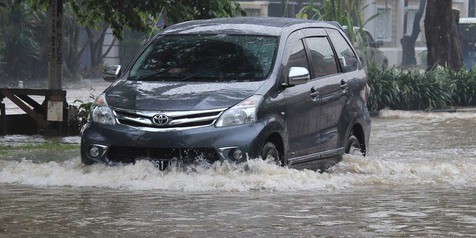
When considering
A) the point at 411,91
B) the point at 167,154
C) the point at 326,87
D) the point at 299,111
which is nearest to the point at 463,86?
the point at 411,91

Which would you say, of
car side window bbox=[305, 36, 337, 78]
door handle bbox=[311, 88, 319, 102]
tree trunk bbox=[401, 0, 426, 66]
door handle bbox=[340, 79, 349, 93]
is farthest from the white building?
door handle bbox=[311, 88, 319, 102]

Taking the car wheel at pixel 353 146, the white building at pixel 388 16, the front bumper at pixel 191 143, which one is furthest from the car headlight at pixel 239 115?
the white building at pixel 388 16

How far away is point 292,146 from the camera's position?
1288 cm

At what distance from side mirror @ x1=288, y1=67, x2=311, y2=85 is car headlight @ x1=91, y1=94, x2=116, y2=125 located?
5.70 ft

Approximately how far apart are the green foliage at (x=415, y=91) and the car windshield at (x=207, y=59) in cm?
1475

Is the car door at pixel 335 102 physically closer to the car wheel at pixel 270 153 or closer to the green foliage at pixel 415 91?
the car wheel at pixel 270 153

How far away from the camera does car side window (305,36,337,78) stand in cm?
1377

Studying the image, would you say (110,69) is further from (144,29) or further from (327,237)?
(144,29)

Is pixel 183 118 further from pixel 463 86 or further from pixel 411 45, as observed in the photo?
pixel 411 45

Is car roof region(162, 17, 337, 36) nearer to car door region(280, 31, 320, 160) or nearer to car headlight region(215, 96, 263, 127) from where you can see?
car door region(280, 31, 320, 160)

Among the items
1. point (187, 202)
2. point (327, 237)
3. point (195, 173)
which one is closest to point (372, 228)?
point (327, 237)

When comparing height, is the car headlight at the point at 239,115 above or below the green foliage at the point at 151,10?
below

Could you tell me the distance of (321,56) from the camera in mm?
14000

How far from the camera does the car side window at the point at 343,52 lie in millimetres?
14477
